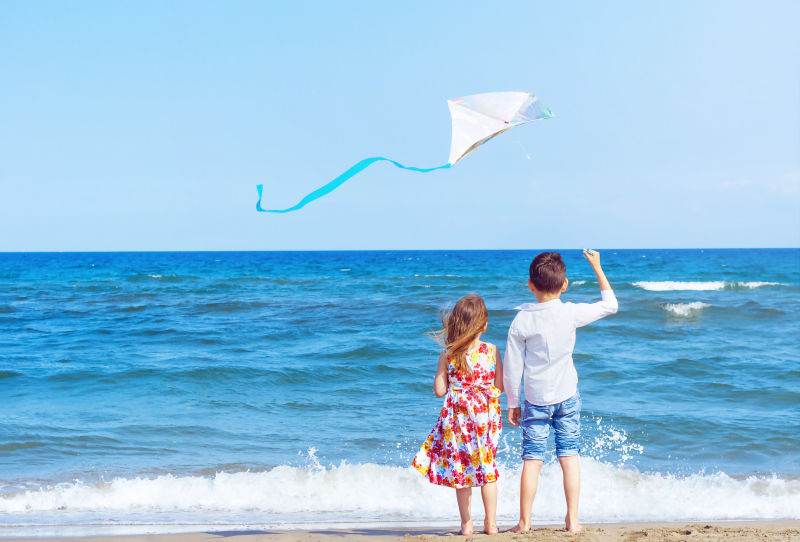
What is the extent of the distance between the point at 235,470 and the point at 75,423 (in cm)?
227

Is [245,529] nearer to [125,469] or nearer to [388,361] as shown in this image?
[125,469]

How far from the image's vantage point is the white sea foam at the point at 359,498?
425cm

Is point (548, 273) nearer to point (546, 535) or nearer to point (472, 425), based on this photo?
point (472, 425)

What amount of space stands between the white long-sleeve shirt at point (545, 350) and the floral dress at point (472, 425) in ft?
0.38

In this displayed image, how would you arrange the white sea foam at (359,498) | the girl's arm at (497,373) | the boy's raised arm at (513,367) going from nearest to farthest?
the boy's raised arm at (513,367) < the girl's arm at (497,373) < the white sea foam at (359,498)

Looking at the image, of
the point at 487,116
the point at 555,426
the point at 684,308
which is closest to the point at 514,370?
the point at 555,426

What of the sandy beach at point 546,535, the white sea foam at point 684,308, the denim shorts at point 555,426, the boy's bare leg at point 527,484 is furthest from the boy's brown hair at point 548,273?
the white sea foam at point 684,308

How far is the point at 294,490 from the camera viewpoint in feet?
15.4

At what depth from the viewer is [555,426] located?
10.7 feet

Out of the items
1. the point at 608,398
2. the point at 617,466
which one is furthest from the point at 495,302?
the point at 617,466

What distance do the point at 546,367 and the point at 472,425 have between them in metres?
0.46

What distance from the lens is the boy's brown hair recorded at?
10.3ft

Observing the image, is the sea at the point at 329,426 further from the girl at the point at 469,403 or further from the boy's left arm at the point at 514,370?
the boy's left arm at the point at 514,370

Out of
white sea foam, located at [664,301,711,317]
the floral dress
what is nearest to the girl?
the floral dress
